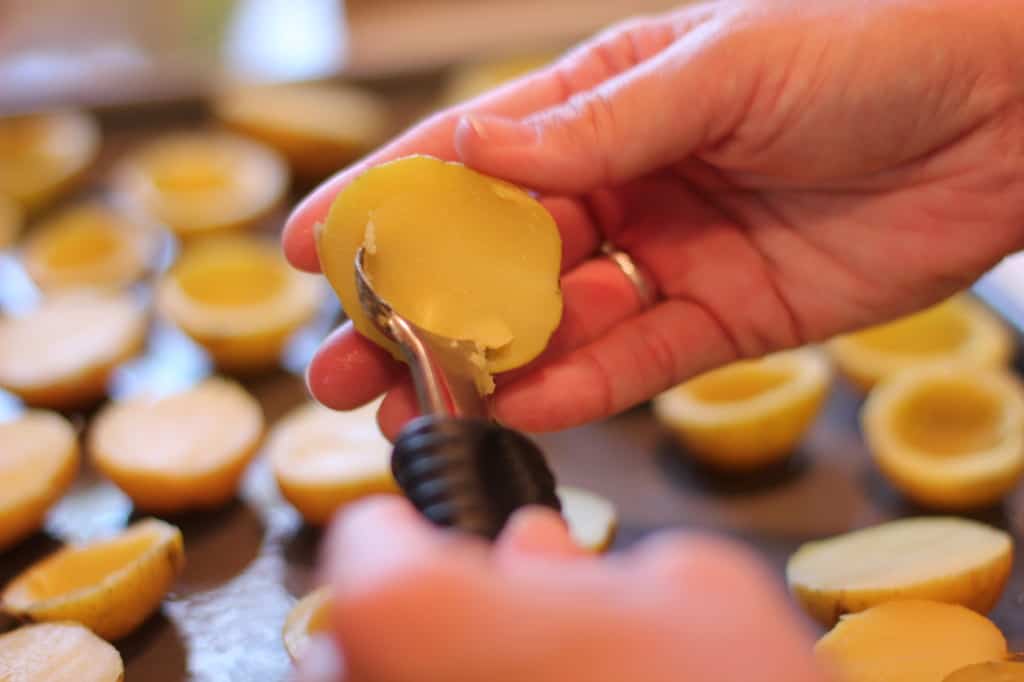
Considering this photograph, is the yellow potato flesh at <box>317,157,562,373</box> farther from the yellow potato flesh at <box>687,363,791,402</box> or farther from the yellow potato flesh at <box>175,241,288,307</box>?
the yellow potato flesh at <box>175,241,288,307</box>

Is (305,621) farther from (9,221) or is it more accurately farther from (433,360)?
(9,221)

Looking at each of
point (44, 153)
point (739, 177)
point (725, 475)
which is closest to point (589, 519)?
point (725, 475)

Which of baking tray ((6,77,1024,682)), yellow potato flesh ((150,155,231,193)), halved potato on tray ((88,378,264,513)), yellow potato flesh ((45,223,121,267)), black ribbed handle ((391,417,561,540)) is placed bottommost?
baking tray ((6,77,1024,682))

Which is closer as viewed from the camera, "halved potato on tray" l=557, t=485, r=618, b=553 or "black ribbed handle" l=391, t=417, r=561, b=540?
"black ribbed handle" l=391, t=417, r=561, b=540

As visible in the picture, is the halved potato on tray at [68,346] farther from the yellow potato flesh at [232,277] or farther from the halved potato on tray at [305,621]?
the halved potato on tray at [305,621]

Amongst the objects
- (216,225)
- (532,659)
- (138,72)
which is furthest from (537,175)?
(138,72)

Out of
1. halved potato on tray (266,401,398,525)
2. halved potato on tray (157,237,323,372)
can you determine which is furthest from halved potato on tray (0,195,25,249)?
halved potato on tray (266,401,398,525)

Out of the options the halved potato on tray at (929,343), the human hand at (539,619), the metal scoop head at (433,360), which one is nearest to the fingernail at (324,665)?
the human hand at (539,619)
